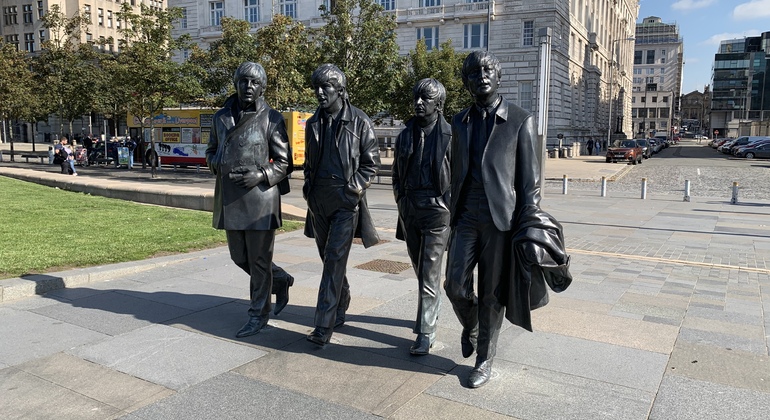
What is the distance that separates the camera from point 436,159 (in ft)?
15.3

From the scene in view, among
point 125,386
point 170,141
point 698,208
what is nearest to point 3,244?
point 125,386

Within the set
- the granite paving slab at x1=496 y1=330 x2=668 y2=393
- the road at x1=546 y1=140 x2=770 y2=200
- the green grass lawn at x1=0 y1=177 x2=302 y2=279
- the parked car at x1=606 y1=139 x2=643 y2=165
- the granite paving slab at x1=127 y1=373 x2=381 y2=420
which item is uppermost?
the parked car at x1=606 y1=139 x2=643 y2=165

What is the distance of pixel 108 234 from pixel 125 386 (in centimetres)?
610

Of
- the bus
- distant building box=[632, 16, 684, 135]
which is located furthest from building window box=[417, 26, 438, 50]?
distant building box=[632, 16, 684, 135]

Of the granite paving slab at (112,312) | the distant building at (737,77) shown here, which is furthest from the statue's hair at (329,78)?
the distant building at (737,77)

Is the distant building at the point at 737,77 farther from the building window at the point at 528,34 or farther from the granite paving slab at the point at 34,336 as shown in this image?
the granite paving slab at the point at 34,336

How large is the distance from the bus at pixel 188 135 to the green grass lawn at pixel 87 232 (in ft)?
48.1

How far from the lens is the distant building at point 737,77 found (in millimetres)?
116250

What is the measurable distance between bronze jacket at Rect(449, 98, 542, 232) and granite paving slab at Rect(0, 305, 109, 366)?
3379mm

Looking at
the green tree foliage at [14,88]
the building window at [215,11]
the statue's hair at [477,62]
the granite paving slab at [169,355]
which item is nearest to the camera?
the statue's hair at [477,62]

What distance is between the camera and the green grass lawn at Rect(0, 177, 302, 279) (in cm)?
749

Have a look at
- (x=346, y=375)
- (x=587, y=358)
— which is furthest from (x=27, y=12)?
(x=587, y=358)

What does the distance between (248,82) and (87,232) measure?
20.2 ft

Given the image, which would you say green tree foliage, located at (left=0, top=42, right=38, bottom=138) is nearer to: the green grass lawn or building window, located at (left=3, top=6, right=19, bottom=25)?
the green grass lawn
